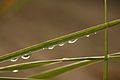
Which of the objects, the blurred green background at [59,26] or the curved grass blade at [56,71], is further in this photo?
the blurred green background at [59,26]

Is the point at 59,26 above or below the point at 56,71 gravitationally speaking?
above

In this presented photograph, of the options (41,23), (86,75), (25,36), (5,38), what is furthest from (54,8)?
(86,75)

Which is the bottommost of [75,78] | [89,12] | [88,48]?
[75,78]

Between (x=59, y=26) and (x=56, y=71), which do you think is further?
(x=59, y=26)

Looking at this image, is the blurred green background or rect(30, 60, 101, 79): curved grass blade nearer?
rect(30, 60, 101, 79): curved grass blade

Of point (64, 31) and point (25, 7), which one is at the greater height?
point (25, 7)

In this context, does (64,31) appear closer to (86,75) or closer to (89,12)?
(89,12)

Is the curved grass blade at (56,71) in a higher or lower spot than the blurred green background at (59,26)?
lower

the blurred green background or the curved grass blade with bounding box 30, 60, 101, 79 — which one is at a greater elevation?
the blurred green background
